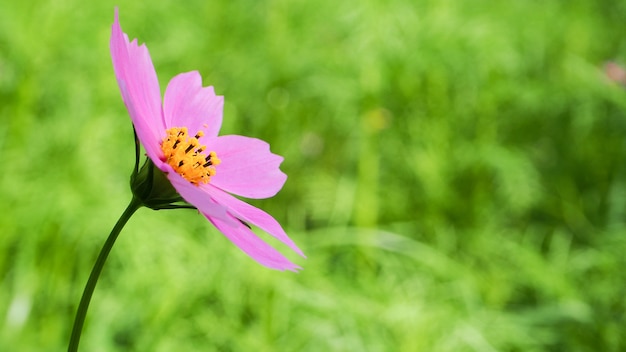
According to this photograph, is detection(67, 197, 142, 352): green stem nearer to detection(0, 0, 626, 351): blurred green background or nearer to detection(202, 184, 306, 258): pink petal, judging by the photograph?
detection(202, 184, 306, 258): pink petal

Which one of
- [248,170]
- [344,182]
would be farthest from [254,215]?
[344,182]

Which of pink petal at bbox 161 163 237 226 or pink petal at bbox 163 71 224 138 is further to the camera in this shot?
pink petal at bbox 163 71 224 138

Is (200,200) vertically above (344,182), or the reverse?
(200,200)

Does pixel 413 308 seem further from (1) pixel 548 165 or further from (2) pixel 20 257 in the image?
(1) pixel 548 165

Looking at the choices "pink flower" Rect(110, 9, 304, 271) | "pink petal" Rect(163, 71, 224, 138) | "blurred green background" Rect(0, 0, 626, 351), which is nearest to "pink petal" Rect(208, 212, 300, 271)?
"pink flower" Rect(110, 9, 304, 271)

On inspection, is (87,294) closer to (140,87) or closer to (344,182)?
(140,87)

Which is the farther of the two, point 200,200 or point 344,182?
point 344,182

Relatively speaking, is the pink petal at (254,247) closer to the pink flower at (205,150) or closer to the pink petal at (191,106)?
the pink flower at (205,150)
